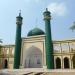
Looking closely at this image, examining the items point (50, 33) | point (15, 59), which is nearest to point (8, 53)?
point (15, 59)

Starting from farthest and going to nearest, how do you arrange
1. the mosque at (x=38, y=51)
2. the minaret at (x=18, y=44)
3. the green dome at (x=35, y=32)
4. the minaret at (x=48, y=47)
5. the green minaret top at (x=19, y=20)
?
the green dome at (x=35, y=32), the green minaret top at (x=19, y=20), the minaret at (x=18, y=44), the mosque at (x=38, y=51), the minaret at (x=48, y=47)

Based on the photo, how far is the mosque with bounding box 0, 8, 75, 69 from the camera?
2408 cm

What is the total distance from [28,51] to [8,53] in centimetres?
296

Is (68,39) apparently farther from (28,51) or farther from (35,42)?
(28,51)

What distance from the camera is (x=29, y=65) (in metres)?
27.7

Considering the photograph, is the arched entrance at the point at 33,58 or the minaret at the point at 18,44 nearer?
the minaret at the point at 18,44

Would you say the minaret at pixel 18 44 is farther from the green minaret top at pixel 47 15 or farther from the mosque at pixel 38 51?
the green minaret top at pixel 47 15

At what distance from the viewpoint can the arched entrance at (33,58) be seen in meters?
27.3

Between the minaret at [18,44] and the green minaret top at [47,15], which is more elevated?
the green minaret top at [47,15]

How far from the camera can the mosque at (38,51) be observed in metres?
24.1

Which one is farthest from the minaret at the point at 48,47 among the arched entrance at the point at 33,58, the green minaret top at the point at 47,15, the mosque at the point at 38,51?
the arched entrance at the point at 33,58

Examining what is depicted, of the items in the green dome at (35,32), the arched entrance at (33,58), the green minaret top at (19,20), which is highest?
the green minaret top at (19,20)

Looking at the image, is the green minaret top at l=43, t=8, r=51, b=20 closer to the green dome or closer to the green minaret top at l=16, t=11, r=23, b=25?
the green dome

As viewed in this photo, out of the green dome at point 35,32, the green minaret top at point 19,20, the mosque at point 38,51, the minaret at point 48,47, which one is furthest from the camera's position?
the green dome at point 35,32
